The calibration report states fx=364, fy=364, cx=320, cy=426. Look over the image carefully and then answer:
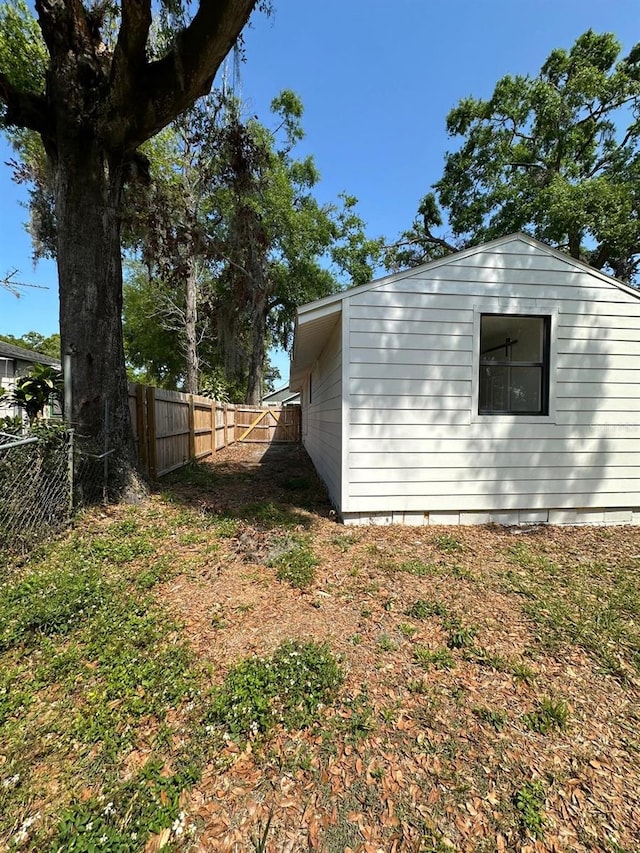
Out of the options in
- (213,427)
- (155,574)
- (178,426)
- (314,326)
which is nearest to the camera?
(155,574)

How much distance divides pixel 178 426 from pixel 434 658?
6.96 meters

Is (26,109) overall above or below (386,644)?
above

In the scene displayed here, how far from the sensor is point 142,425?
612 centimetres

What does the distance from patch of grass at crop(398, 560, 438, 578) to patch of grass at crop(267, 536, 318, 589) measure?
89 cm

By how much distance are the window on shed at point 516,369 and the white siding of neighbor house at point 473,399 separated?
0.13m

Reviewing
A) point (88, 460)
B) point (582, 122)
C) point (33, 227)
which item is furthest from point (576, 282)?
point (582, 122)

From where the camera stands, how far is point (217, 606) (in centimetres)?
290

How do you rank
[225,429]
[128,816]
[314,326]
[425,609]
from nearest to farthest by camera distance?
[128,816], [425,609], [314,326], [225,429]

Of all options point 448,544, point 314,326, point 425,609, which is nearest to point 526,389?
point 448,544

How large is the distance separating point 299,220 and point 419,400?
1535cm

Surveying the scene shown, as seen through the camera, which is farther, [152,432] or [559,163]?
[559,163]

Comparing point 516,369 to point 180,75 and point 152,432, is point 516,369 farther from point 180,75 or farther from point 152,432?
point 152,432

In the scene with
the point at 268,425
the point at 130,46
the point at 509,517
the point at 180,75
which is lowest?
the point at 509,517

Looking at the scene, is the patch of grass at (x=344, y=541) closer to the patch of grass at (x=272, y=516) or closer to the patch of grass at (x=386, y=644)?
the patch of grass at (x=272, y=516)
